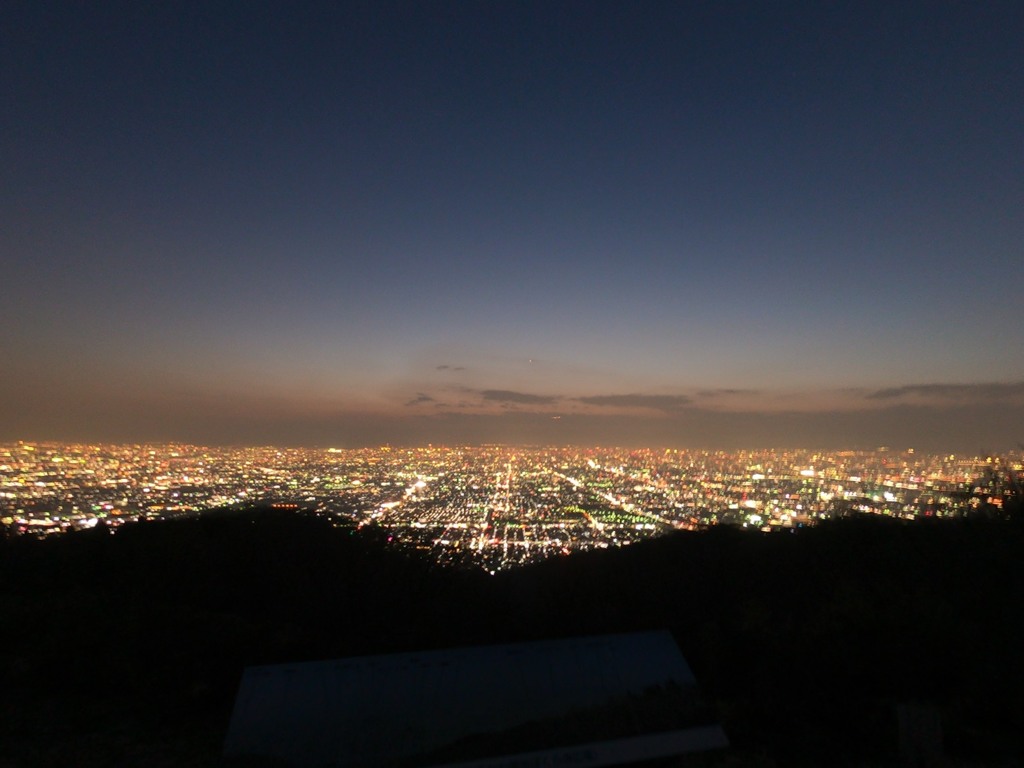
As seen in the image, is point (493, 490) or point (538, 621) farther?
point (493, 490)

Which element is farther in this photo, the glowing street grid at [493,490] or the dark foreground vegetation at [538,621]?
the glowing street grid at [493,490]

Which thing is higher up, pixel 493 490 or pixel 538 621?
pixel 538 621

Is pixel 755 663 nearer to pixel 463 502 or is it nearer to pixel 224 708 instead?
pixel 224 708

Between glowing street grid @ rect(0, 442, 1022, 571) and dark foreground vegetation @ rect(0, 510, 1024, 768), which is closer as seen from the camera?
dark foreground vegetation @ rect(0, 510, 1024, 768)
